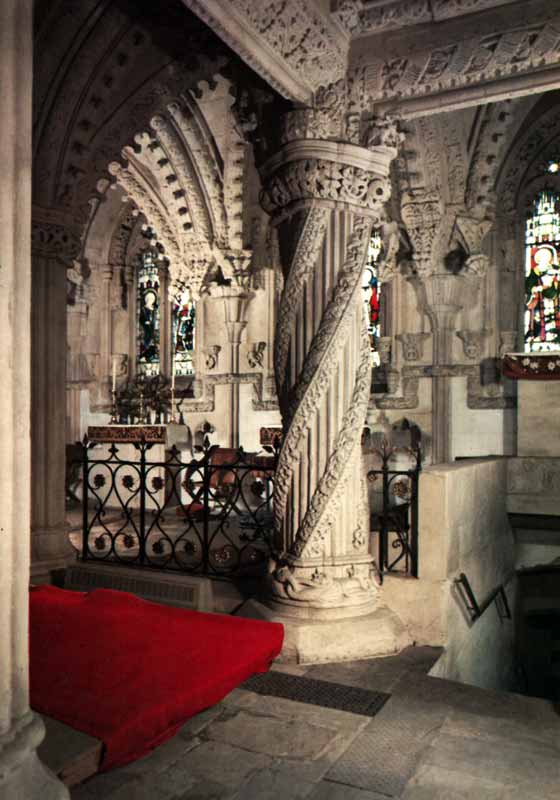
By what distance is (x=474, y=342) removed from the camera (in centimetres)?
1039

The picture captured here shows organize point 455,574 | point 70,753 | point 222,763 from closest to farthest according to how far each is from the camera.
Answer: point 70,753 < point 222,763 < point 455,574

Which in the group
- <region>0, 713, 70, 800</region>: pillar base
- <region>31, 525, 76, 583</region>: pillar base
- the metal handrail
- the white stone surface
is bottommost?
the metal handrail

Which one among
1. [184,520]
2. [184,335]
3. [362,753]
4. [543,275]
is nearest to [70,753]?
[362,753]

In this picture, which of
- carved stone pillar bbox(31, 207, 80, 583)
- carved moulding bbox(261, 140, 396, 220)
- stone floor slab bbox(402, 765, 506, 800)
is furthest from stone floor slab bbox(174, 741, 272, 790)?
carved moulding bbox(261, 140, 396, 220)

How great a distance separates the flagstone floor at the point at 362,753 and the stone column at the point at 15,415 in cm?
93

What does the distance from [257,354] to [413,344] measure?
265 centimetres

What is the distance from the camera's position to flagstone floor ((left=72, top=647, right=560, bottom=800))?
9.11 ft

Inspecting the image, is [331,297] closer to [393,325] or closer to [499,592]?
[499,592]

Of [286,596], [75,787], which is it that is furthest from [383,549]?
[75,787]

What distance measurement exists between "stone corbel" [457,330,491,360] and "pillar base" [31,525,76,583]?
6647 millimetres

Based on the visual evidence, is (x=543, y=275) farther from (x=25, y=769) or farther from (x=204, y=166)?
(x=25, y=769)


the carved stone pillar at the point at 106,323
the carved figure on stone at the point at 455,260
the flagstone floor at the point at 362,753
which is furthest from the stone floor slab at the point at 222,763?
the carved stone pillar at the point at 106,323

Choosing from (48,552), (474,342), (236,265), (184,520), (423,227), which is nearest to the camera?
(48,552)

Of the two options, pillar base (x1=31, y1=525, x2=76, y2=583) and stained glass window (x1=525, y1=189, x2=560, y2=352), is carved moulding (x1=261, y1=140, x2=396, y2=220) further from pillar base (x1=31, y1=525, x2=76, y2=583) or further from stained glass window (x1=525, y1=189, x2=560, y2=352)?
stained glass window (x1=525, y1=189, x2=560, y2=352)
